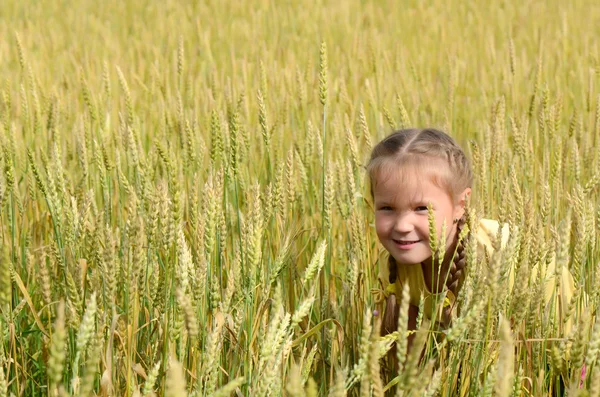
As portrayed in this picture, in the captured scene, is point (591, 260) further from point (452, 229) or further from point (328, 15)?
point (328, 15)

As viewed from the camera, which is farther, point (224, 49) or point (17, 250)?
point (224, 49)

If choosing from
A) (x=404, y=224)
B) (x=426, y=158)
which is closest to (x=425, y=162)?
(x=426, y=158)

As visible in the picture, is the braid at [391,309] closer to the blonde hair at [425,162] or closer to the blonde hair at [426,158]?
the blonde hair at [425,162]

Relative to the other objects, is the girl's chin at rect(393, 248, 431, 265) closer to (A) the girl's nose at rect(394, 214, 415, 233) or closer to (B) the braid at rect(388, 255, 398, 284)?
(A) the girl's nose at rect(394, 214, 415, 233)

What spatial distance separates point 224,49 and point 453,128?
1.74 m

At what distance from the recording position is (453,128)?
8.95 ft

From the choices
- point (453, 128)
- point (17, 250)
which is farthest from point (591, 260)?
point (453, 128)

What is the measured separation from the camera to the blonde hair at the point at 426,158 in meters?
1.55

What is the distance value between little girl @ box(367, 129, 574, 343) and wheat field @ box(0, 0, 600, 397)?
0.05 metres

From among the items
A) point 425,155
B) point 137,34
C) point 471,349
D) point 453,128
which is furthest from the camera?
point 137,34

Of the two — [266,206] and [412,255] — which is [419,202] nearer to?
[412,255]

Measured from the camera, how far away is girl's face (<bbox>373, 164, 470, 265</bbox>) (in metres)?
1.50

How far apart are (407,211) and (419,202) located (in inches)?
1.0

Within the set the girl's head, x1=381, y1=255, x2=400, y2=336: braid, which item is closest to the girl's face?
the girl's head
